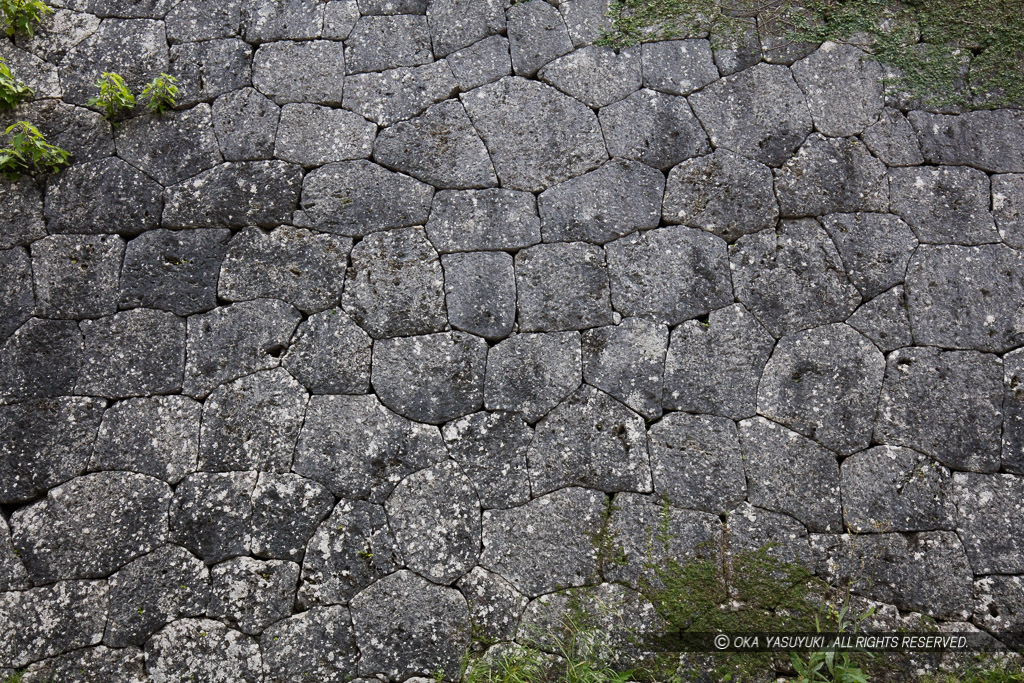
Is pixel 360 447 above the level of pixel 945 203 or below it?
below

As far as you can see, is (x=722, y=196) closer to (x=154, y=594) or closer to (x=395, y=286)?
(x=395, y=286)

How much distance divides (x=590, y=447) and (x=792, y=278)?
112 centimetres

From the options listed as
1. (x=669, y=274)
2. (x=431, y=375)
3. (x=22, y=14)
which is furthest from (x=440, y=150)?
(x=22, y=14)

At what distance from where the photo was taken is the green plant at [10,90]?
120 inches

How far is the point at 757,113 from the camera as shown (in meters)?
3.06

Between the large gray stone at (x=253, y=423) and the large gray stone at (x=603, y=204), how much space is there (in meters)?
1.29

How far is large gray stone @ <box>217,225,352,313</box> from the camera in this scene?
2.87 metres

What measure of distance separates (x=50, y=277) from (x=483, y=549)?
7.14 feet

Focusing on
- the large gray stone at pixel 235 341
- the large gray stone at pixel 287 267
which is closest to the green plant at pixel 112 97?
the large gray stone at pixel 287 267

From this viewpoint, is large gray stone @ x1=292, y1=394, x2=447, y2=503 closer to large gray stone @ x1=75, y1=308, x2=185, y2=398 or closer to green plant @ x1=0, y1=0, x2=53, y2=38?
large gray stone @ x1=75, y1=308, x2=185, y2=398

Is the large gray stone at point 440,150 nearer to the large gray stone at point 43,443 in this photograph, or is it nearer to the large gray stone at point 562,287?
the large gray stone at point 562,287

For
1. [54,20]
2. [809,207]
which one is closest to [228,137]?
[54,20]

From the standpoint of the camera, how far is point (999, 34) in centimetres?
312

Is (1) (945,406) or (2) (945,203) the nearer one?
(1) (945,406)
